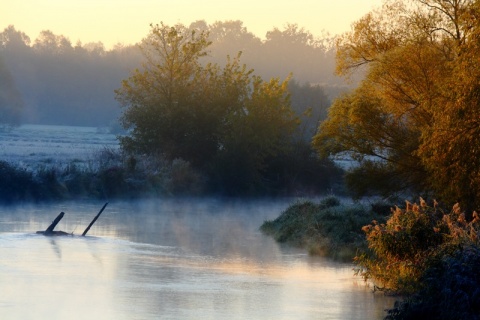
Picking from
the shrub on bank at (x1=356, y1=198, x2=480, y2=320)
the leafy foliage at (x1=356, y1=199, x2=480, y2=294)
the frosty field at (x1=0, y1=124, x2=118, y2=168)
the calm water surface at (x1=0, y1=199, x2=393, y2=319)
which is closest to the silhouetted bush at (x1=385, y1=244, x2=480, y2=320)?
the shrub on bank at (x1=356, y1=198, x2=480, y2=320)

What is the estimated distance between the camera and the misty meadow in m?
19.7

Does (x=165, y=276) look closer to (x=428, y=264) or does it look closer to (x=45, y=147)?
(x=428, y=264)

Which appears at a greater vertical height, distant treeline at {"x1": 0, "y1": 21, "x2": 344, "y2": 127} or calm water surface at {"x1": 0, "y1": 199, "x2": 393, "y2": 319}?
distant treeline at {"x1": 0, "y1": 21, "x2": 344, "y2": 127}

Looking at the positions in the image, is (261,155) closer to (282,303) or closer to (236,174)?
(236,174)

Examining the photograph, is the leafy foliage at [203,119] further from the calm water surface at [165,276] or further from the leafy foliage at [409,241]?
the leafy foliage at [409,241]

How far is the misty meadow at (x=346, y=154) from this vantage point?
19734mm

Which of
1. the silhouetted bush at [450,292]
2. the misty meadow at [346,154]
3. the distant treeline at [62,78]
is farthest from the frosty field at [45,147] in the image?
the silhouetted bush at [450,292]

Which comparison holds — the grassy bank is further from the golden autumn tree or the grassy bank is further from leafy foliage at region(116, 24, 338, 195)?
leafy foliage at region(116, 24, 338, 195)

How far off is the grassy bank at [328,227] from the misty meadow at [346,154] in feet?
0.20

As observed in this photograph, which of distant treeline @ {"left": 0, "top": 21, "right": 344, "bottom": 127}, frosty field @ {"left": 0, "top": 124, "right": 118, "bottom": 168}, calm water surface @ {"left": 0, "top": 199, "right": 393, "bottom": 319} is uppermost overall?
distant treeline @ {"left": 0, "top": 21, "right": 344, "bottom": 127}

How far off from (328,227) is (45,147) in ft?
137

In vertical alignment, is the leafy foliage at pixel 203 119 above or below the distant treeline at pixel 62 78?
below

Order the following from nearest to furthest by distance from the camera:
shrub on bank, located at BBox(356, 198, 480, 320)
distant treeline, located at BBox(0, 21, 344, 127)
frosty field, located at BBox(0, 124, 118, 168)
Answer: shrub on bank, located at BBox(356, 198, 480, 320), frosty field, located at BBox(0, 124, 118, 168), distant treeline, located at BBox(0, 21, 344, 127)

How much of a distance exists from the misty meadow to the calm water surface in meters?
1.16
